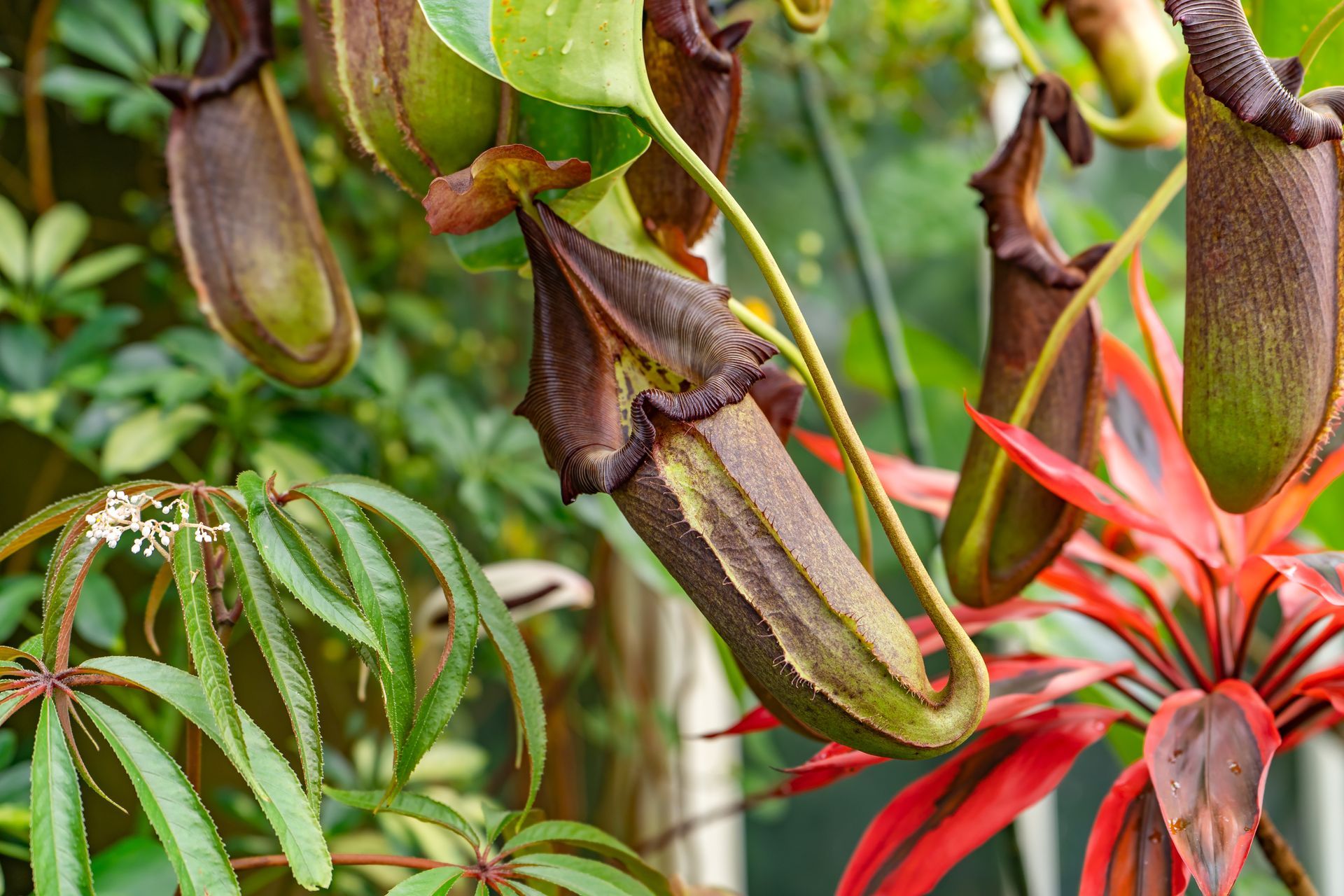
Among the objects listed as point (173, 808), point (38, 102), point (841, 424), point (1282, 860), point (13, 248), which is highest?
point (38, 102)

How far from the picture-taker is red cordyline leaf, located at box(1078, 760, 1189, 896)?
40cm

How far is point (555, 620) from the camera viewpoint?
46.4 inches

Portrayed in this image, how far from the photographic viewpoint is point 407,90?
34 centimetres

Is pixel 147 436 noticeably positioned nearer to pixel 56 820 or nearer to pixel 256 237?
pixel 256 237

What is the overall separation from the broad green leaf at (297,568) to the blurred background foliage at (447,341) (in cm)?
23

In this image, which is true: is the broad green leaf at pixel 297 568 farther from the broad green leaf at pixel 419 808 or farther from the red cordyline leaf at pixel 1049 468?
the red cordyline leaf at pixel 1049 468

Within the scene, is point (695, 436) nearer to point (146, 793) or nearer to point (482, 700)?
point (146, 793)

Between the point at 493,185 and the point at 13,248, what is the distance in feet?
2.00

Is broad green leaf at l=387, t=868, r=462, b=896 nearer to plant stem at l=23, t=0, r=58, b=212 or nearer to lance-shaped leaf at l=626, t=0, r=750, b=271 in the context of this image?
lance-shaped leaf at l=626, t=0, r=750, b=271

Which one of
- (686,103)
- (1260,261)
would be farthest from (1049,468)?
(686,103)

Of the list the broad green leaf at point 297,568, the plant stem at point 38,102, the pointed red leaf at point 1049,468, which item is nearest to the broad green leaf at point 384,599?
the broad green leaf at point 297,568

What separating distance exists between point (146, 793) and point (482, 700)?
3.13 feet

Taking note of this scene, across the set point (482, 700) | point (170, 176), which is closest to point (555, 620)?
point (482, 700)

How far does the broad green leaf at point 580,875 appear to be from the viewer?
354mm
